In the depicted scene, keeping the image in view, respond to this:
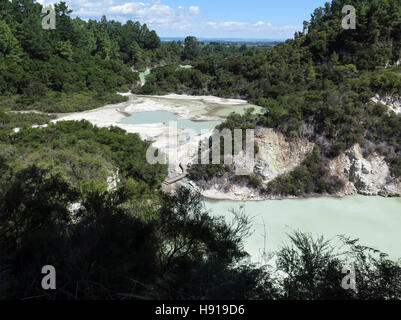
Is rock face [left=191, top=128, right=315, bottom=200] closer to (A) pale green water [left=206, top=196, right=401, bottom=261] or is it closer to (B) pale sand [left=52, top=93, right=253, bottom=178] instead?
(A) pale green water [left=206, top=196, right=401, bottom=261]

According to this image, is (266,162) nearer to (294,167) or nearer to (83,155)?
(294,167)

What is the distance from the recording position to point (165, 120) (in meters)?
23.7

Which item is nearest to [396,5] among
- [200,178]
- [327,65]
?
[327,65]

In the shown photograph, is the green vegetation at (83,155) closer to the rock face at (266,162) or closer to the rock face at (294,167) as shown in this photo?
the rock face at (266,162)

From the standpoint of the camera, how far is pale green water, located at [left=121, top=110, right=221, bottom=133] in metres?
22.0

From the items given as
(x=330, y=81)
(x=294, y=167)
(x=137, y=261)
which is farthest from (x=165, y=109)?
(x=137, y=261)

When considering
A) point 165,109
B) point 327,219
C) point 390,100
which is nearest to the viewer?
point 327,219

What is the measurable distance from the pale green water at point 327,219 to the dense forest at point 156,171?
74 centimetres

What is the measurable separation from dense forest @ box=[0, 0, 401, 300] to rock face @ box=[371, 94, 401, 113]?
504 millimetres

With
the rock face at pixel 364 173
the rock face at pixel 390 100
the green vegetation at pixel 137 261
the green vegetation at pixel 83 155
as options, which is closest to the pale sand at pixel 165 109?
the green vegetation at pixel 83 155

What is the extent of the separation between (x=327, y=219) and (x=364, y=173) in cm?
496

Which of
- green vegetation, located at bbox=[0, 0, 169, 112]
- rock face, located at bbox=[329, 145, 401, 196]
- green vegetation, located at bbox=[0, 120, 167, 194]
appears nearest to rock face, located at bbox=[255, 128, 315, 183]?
rock face, located at bbox=[329, 145, 401, 196]
